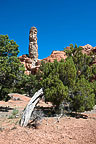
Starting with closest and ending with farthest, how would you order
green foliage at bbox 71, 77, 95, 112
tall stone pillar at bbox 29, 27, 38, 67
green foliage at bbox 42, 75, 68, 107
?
green foliage at bbox 42, 75, 68, 107
green foliage at bbox 71, 77, 95, 112
tall stone pillar at bbox 29, 27, 38, 67

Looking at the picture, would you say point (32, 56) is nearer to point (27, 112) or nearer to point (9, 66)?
point (9, 66)

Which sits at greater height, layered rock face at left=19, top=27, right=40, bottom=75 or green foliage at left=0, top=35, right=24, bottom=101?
layered rock face at left=19, top=27, right=40, bottom=75

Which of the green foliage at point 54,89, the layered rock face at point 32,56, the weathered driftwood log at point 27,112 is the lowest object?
the weathered driftwood log at point 27,112

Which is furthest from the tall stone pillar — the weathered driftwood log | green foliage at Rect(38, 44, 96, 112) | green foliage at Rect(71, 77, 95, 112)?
the weathered driftwood log

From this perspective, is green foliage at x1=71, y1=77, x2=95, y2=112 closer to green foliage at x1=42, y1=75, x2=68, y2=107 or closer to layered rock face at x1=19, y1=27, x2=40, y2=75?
green foliage at x1=42, y1=75, x2=68, y2=107

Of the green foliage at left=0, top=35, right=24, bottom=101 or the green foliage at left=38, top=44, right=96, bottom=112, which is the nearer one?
the green foliage at left=38, top=44, right=96, bottom=112

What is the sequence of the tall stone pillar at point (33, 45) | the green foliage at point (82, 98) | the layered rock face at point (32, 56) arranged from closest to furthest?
1. the green foliage at point (82, 98)
2. the layered rock face at point (32, 56)
3. the tall stone pillar at point (33, 45)

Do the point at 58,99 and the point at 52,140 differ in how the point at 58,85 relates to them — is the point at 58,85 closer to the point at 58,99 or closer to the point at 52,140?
the point at 58,99

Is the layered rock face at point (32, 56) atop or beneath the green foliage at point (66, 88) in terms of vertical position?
atop

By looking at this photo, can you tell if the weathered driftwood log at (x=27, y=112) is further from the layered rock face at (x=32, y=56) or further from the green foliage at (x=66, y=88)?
the layered rock face at (x=32, y=56)

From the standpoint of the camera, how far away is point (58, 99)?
952cm

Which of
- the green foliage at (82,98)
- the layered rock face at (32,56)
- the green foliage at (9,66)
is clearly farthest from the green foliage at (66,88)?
the layered rock face at (32,56)

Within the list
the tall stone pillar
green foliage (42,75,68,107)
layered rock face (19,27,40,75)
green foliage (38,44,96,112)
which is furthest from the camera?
the tall stone pillar

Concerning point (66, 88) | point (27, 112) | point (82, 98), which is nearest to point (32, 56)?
point (66, 88)
